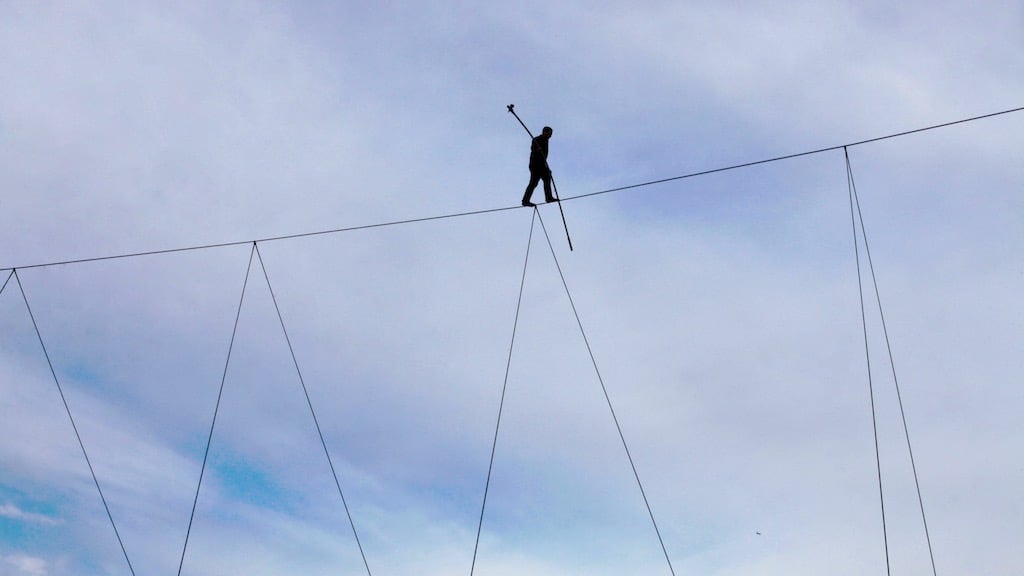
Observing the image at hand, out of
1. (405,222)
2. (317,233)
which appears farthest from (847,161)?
(317,233)

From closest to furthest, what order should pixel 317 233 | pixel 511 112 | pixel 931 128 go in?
1. pixel 931 128
2. pixel 511 112
3. pixel 317 233

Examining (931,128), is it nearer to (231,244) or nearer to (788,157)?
(788,157)

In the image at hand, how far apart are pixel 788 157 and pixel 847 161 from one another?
2.35 feet

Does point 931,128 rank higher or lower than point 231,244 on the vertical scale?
lower

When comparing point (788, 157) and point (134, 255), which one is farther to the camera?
point (134, 255)

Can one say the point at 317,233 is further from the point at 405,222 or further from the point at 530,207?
the point at 530,207

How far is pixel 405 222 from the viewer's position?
42.2 ft

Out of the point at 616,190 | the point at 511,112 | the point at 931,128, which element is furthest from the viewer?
the point at 616,190

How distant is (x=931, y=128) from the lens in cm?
1071

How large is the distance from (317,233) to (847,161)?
649cm

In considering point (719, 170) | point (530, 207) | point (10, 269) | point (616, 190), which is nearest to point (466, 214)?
point (530, 207)

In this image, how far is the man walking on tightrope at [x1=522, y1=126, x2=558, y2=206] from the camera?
12.3 m

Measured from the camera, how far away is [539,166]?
40.5ft

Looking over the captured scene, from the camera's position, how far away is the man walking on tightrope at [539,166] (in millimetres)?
12289
